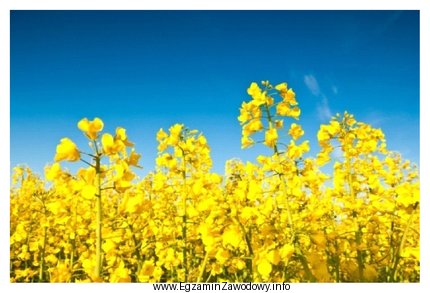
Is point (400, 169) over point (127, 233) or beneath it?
over

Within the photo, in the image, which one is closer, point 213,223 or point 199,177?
point 213,223

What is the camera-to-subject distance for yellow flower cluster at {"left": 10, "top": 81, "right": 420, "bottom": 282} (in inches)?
111

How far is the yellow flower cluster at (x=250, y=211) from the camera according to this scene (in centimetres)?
282

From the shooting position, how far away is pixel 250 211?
3039 mm

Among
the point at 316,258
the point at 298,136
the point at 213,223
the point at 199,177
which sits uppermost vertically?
the point at 298,136

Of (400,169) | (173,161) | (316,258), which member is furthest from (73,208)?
(400,169)
